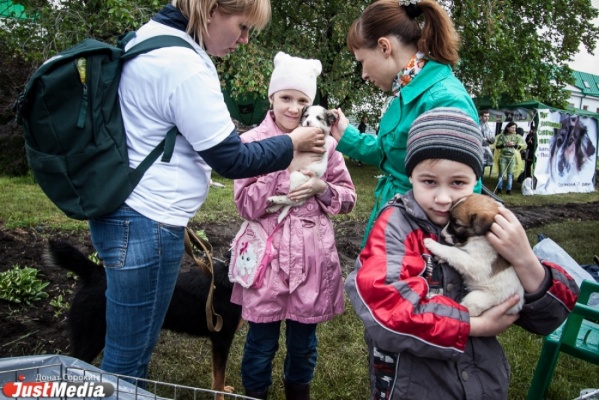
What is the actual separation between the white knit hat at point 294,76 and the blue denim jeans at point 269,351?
1.30 meters

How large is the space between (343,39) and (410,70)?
12930 mm

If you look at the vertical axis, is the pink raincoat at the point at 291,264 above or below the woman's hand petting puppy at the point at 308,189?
below

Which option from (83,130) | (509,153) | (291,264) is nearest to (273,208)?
(291,264)

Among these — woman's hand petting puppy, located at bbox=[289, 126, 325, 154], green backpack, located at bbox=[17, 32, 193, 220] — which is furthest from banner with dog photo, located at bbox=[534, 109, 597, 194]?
green backpack, located at bbox=[17, 32, 193, 220]

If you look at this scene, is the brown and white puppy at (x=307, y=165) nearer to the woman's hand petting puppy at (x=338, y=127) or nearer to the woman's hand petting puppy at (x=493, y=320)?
the woman's hand petting puppy at (x=338, y=127)

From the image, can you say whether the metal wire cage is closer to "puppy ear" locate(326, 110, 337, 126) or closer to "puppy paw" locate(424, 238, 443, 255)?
"puppy paw" locate(424, 238, 443, 255)

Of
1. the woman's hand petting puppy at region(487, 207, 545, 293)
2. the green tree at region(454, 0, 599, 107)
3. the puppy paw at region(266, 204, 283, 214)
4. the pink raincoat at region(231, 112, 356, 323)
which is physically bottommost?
the pink raincoat at region(231, 112, 356, 323)

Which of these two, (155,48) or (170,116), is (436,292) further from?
(155,48)

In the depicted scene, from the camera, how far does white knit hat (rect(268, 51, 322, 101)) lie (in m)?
2.52

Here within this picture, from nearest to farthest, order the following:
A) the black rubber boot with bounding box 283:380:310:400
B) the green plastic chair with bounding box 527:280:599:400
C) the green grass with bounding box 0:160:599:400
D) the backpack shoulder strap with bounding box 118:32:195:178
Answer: the backpack shoulder strap with bounding box 118:32:195:178, the green plastic chair with bounding box 527:280:599:400, the black rubber boot with bounding box 283:380:310:400, the green grass with bounding box 0:160:599:400

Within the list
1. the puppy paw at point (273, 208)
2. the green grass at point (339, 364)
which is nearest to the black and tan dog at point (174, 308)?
the green grass at point (339, 364)

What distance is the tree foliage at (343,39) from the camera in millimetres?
9398

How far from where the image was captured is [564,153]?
15688 mm

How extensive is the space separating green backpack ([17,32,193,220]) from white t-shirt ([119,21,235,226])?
0.11 feet
